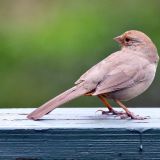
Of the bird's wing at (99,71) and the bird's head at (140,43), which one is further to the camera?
the bird's head at (140,43)

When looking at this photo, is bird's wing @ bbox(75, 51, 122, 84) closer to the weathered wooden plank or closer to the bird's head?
the bird's head

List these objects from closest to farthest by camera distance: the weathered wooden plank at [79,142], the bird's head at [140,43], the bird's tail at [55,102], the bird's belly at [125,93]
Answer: the weathered wooden plank at [79,142] → the bird's tail at [55,102] → the bird's belly at [125,93] → the bird's head at [140,43]

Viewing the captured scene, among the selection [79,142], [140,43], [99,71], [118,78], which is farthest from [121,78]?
[79,142]

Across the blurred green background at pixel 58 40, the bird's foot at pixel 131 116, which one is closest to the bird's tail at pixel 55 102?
the bird's foot at pixel 131 116

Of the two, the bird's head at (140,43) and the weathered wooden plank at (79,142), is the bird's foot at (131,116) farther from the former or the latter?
the bird's head at (140,43)

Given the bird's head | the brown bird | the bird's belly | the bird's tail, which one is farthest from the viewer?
the bird's head

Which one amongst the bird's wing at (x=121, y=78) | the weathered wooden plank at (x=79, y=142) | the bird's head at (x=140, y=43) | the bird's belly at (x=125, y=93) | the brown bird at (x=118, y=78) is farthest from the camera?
the bird's head at (x=140, y=43)

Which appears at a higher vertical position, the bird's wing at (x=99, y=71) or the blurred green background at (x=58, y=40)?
the bird's wing at (x=99, y=71)

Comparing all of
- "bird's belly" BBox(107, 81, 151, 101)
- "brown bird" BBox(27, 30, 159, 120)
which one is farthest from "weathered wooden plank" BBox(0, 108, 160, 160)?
"bird's belly" BBox(107, 81, 151, 101)
